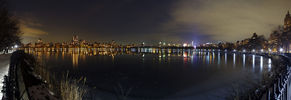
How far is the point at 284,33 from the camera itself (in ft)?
236

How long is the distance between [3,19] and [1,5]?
2512 mm

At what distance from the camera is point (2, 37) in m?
20.5

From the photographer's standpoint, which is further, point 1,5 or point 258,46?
point 258,46

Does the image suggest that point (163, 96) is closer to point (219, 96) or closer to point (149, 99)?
point (149, 99)

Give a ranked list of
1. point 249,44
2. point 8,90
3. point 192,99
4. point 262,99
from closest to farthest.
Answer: point 8,90 → point 262,99 → point 192,99 → point 249,44

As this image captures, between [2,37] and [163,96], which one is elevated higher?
[2,37]

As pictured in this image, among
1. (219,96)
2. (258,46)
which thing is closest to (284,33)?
(258,46)

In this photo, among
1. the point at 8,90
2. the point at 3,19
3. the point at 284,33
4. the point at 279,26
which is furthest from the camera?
the point at 279,26

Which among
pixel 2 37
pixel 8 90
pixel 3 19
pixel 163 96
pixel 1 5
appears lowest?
pixel 163 96

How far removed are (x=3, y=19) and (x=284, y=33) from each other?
8755 cm

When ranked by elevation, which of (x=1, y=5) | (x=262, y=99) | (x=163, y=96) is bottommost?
(x=163, y=96)

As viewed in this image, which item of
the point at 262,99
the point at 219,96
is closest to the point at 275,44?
the point at 219,96

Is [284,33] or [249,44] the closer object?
[284,33]

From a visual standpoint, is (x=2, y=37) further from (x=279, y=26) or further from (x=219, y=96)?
(x=279, y=26)
